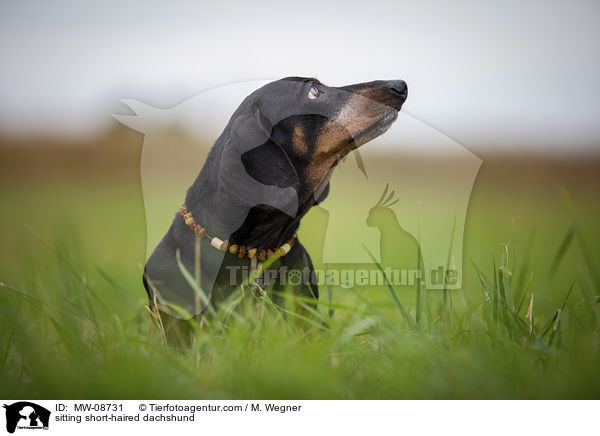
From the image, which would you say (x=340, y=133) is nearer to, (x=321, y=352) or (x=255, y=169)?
(x=255, y=169)

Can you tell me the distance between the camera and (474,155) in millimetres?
2457

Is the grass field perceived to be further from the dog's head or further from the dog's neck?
the dog's head

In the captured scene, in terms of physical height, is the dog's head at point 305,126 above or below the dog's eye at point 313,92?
below

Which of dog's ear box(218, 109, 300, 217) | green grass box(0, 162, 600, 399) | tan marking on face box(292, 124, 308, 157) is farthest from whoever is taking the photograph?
tan marking on face box(292, 124, 308, 157)

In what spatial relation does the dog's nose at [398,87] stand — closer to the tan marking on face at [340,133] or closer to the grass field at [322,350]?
the tan marking on face at [340,133]

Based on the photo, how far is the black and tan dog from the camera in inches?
92.4

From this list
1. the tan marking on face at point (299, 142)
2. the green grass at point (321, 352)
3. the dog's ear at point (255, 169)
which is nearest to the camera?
the green grass at point (321, 352)

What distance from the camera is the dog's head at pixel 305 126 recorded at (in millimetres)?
2426

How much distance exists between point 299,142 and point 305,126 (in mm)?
93

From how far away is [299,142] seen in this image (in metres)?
2.52
